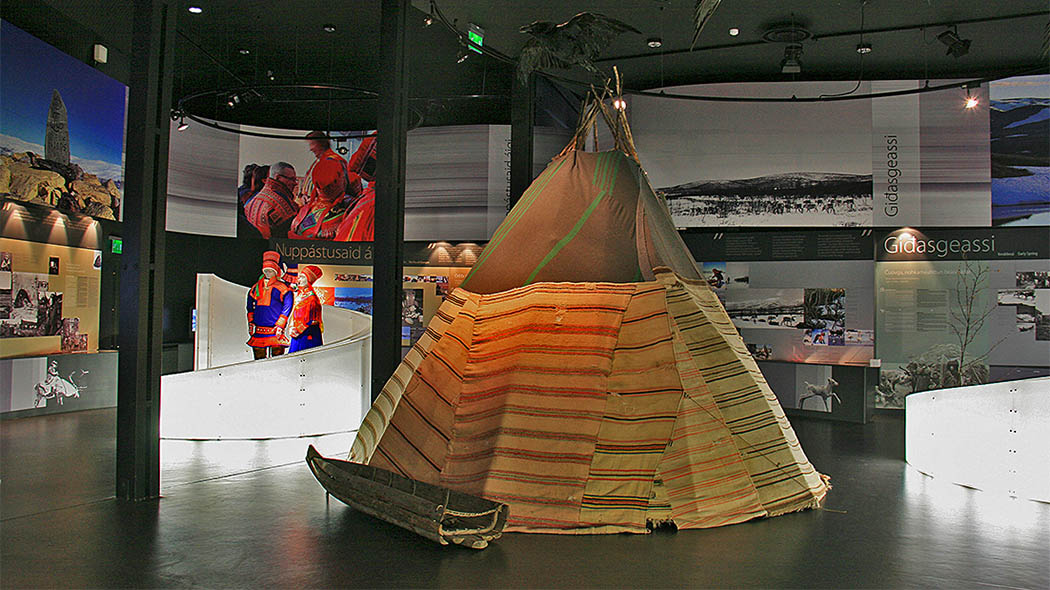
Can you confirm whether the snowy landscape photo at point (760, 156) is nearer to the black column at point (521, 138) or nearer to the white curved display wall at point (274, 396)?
the black column at point (521, 138)

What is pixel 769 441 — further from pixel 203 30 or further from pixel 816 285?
pixel 203 30

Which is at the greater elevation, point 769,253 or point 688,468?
point 769,253

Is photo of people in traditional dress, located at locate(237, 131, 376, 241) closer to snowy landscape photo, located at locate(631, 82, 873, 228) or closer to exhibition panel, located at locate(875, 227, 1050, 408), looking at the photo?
snowy landscape photo, located at locate(631, 82, 873, 228)

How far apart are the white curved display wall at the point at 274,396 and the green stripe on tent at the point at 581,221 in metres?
3.26

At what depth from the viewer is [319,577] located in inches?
134

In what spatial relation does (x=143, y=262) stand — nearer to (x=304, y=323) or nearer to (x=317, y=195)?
(x=304, y=323)

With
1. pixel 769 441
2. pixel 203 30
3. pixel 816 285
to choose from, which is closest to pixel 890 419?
pixel 816 285

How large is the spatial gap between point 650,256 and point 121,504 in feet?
11.5

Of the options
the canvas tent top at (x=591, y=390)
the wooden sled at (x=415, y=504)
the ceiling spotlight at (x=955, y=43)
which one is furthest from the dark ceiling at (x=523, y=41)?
the wooden sled at (x=415, y=504)

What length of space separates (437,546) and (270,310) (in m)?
5.83

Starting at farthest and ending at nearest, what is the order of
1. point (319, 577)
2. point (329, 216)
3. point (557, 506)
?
point (329, 216), point (557, 506), point (319, 577)

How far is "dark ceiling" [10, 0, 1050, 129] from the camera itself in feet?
27.8

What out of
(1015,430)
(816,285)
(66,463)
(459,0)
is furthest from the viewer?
(816,285)

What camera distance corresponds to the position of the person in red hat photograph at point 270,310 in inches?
357
